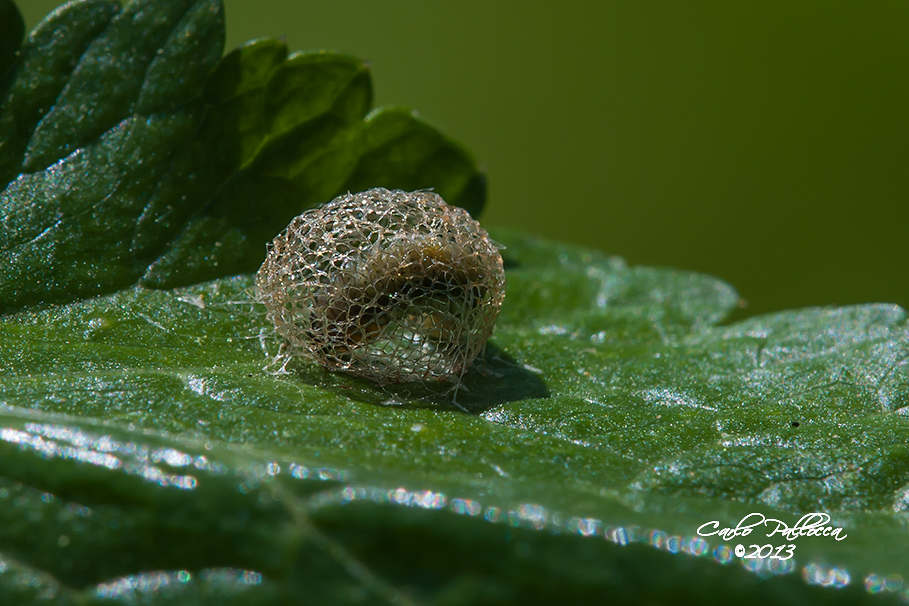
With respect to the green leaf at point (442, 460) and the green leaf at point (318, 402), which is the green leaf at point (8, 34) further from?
the green leaf at point (442, 460)

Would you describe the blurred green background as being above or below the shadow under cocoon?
above

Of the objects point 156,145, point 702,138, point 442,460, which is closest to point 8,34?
point 156,145

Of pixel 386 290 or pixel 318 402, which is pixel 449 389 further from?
pixel 318 402

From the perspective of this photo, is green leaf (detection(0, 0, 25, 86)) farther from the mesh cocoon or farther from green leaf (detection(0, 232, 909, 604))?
the mesh cocoon

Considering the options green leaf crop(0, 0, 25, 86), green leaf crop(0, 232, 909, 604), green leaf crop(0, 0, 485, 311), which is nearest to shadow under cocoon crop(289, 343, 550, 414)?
green leaf crop(0, 232, 909, 604)

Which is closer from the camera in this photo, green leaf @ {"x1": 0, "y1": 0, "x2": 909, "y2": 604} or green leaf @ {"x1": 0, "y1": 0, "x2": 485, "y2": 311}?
green leaf @ {"x1": 0, "y1": 0, "x2": 909, "y2": 604}

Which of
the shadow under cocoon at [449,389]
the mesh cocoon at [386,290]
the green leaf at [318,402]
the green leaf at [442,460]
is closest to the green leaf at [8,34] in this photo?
the green leaf at [318,402]

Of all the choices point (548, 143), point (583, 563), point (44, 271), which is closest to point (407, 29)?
point (548, 143)

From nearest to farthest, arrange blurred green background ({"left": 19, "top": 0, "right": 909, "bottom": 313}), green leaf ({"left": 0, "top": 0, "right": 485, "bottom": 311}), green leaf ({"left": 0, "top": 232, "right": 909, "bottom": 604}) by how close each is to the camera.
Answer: green leaf ({"left": 0, "top": 232, "right": 909, "bottom": 604}), green leaf ({"left": 0, "top": 0, "right": 485, "bottom": 311}), blurred green background ({"left": 19, "top": 0, "right": 909, "bottom": 313})
